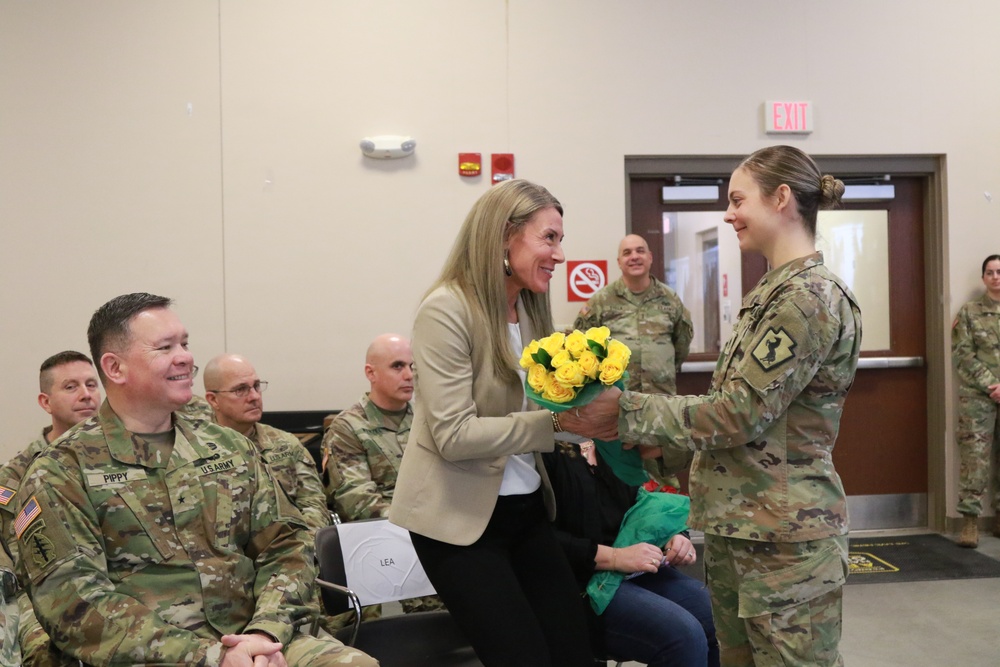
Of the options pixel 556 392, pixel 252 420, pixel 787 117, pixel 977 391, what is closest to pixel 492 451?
pixel 556 392

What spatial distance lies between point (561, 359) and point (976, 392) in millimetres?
4718

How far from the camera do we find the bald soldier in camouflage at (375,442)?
343cm

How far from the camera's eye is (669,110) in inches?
218

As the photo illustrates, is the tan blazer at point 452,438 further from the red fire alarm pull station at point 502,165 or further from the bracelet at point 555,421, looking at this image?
the red fire alarm pull station at point 502,165

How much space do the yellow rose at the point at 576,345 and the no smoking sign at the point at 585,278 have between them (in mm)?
3558

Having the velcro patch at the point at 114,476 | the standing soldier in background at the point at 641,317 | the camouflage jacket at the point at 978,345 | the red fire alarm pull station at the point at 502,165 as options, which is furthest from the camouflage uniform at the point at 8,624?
the camouflage jacket at the point at 978,345

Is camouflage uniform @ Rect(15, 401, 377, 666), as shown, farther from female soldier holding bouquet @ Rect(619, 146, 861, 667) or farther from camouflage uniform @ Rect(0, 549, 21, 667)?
female soldier holding bouquet @ Rect(619, 146, 861, 667)

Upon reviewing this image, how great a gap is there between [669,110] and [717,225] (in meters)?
0.86

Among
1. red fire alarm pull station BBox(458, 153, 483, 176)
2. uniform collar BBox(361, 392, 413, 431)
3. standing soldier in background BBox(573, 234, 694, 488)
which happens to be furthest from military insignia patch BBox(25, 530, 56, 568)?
red fire alarm pull station BBox(458, 153, 483, 176)

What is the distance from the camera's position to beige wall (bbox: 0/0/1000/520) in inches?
202

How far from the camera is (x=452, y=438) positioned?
1.89 metres

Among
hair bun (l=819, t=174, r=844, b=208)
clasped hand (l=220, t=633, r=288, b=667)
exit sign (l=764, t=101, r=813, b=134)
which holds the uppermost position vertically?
exit sign (l=764, t=101, r=813, b=134)

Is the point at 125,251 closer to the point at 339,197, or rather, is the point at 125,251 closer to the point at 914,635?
the point at 339,197

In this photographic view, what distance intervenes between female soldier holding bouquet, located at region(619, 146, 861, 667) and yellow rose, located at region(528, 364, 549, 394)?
225 mm
